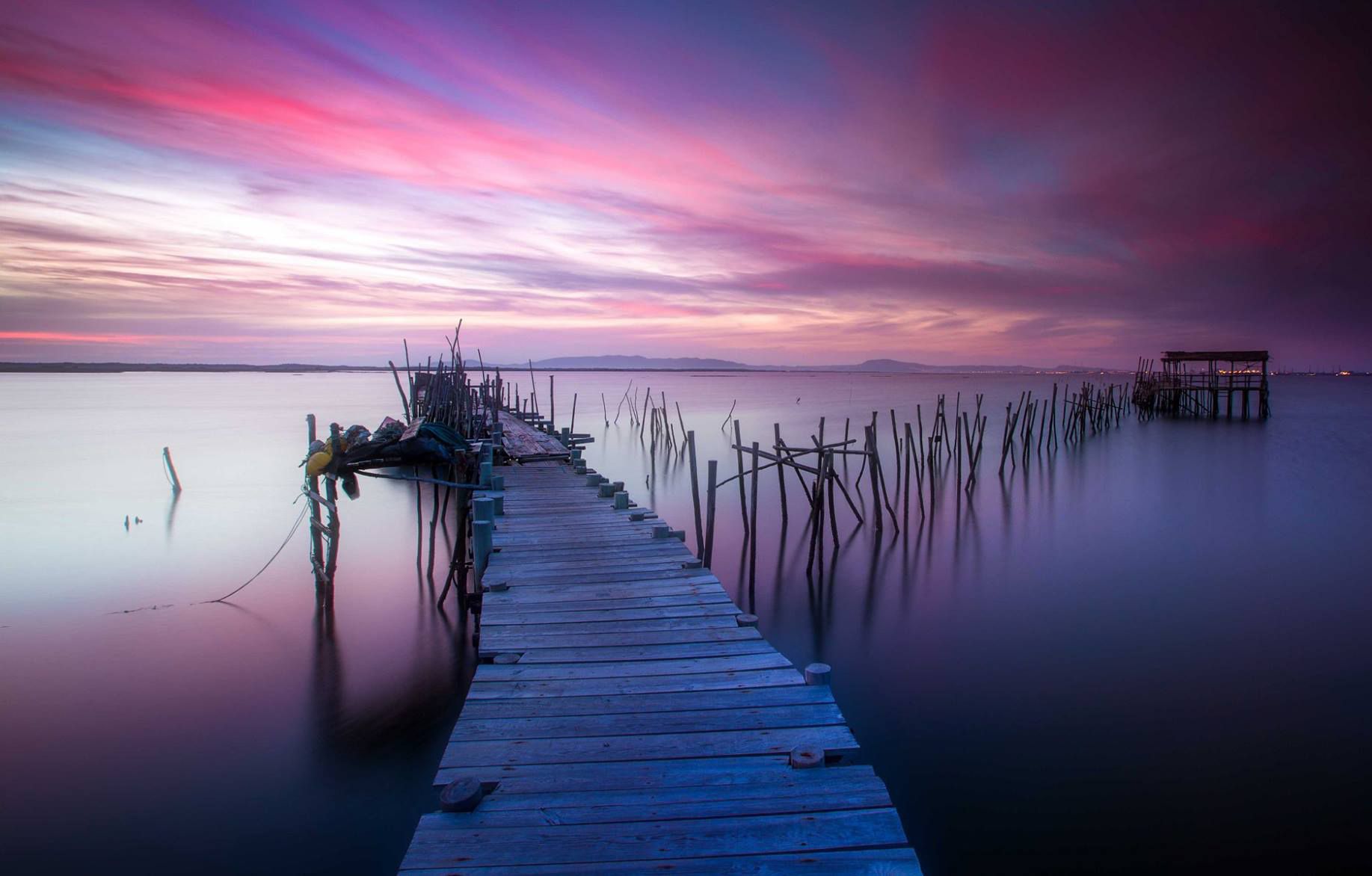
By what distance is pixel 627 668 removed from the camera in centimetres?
465

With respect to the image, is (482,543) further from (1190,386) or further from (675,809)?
(1190,386)

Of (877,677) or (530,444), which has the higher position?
(530,444)

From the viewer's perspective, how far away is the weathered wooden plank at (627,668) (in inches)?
177

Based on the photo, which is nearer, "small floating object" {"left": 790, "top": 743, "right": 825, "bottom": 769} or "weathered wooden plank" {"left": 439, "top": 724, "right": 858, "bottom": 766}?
"small floating object" {"left": 790, "top": 743, "right": 825, "bottom": 769}

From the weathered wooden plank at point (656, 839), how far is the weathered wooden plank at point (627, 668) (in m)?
1.50

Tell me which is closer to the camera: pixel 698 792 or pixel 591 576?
pixel 698 792

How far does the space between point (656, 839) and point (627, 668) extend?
1.74 m

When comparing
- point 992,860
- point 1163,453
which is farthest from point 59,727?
point 1163,453

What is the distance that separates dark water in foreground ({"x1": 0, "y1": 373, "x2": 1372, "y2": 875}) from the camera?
5.15 metres

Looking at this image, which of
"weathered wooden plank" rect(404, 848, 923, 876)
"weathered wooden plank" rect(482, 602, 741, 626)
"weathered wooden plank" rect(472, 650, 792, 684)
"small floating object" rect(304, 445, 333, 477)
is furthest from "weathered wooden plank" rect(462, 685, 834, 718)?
"small floating object" rect(304, 445, 333, 477)

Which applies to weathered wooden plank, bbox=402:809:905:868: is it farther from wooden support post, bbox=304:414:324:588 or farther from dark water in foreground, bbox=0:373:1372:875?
wooden support post, bbox=304:414:324:588

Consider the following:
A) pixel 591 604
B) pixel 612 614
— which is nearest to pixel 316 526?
pixel 591 604

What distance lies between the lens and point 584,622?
548 cm

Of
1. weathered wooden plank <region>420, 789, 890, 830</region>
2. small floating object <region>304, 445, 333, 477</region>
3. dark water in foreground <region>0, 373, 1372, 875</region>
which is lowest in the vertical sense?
dark water in foreground <region>0, 373, 1372, 875</region>
